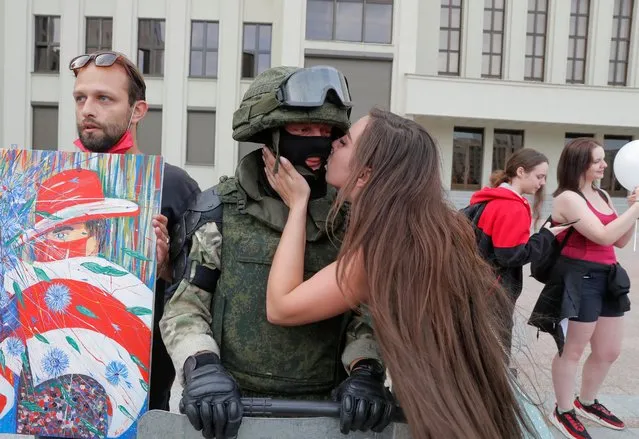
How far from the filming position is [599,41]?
22531 mm

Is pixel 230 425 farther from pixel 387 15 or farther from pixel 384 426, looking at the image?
pixel 387 15

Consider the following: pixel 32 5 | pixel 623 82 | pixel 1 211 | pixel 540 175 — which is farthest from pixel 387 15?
pixel 1 211

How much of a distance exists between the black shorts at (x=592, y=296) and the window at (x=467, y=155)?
1914 cm

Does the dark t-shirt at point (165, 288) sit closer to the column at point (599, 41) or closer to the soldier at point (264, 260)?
the soldier at point (264, 260)

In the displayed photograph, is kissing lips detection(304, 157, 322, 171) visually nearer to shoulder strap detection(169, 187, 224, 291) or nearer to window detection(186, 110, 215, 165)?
shoulder strap detection(169, 187, 224, 291)

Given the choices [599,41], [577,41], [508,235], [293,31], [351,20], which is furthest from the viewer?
[577,41]

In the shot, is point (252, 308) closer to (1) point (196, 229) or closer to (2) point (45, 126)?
(1) point (196, 229)

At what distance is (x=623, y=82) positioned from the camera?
2330cm

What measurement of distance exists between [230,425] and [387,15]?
20.8 m

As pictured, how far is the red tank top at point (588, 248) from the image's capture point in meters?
3.67

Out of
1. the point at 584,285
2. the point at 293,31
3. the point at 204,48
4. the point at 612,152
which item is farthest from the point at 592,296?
the point at 612,152

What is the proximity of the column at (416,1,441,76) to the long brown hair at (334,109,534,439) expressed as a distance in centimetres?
2126

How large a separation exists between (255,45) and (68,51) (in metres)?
7.15

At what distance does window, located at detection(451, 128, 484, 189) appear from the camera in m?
22.4
